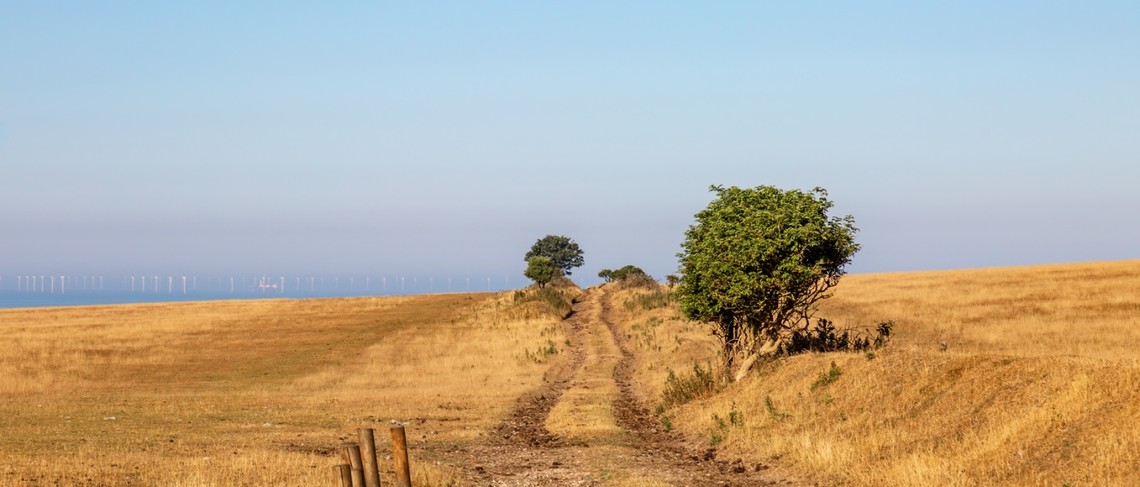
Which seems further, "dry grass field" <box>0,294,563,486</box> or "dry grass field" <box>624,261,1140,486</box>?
"dry grass field" <box>0,294,563,486</box>

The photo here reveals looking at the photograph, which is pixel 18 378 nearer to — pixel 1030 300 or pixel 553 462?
pixel 553 462

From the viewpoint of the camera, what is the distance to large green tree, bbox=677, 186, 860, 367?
36250 millimetres

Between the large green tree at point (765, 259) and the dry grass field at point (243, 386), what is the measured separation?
9.20 m

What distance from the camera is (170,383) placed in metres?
53.8

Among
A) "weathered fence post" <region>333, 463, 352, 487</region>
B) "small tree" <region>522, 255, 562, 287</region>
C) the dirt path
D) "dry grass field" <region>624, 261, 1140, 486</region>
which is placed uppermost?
"small tree" <region>522, 255, 562, 287</region>

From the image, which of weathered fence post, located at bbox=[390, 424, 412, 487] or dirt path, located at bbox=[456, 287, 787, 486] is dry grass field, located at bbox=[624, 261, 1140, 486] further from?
weathered fence post, located at bbox=[390, 424, 412, 487]

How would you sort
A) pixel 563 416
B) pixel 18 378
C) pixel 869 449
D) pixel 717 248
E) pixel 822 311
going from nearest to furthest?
pixel 869 449 < pixel 563 416 < pixel 717 248 < pixel 18 378 < pixel 822 311

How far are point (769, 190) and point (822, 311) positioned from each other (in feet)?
113

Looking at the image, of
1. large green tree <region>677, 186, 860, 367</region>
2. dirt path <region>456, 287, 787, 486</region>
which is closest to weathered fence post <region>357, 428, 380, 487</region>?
dirt path <region>456, 287, 787, 486</region>

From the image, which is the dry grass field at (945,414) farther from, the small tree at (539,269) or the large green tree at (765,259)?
the small tree at (539,269)

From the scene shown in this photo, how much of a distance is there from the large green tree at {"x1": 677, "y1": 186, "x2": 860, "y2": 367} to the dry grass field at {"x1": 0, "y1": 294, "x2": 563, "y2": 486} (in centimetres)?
920

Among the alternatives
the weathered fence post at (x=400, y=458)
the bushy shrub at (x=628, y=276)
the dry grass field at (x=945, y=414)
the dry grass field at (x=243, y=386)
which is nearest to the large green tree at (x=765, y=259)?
the dry grass field at (x=945, y=414)

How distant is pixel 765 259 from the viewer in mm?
Result: 36250

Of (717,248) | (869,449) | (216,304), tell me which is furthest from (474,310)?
(869,449)
